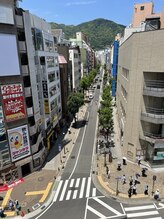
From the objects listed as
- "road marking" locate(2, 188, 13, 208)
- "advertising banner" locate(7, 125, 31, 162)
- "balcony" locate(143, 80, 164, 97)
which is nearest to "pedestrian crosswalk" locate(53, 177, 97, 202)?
"road marking" locate(2, 188, 13, 208)

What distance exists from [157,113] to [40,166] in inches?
981

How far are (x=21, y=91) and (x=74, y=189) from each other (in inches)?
739

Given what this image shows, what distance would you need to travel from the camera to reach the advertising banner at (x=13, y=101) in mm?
29756

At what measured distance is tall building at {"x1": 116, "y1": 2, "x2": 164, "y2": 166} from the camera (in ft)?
101

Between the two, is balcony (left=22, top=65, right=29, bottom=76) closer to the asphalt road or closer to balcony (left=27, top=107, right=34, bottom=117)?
balcony (left=27, top=107, right=34, bottom=117)

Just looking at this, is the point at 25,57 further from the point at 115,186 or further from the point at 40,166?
the point at 115,186

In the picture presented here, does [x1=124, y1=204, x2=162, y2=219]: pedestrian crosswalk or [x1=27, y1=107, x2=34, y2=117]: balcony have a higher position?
[x1=27, y1=107, x2=34, y2=117]: balcony

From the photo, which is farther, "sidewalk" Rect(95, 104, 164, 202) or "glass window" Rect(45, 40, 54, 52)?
"glass window" Rect(45, 40, 54, 52)

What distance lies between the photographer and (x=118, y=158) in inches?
1578

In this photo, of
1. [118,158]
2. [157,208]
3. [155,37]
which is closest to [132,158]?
[118,158]

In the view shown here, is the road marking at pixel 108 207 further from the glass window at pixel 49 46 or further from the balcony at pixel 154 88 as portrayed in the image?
the glass window at pixel 49 46

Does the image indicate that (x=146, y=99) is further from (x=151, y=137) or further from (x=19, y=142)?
(x=19, y=142)

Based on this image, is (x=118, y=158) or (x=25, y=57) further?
(x=118, y=158)

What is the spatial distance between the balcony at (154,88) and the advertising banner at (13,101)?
21848 millimetres
